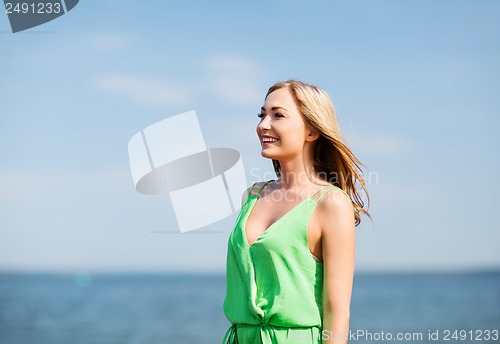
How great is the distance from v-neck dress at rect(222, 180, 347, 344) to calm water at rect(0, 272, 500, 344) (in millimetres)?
8338

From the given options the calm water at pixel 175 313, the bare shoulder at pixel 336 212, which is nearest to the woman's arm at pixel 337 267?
the bare shoulder at pixel 336 212

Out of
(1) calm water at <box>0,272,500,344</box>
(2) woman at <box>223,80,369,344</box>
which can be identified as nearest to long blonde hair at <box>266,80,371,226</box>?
(2) woman at <box>223,80,369,344</box>

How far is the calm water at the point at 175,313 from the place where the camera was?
542 inches

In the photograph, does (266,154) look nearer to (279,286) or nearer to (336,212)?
(336,212)

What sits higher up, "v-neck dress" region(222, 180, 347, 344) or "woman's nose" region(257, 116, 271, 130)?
"woman's nose" region(257, 116, 271, 130)

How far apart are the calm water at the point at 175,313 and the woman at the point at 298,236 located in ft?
27.1

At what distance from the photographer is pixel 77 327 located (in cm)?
1505

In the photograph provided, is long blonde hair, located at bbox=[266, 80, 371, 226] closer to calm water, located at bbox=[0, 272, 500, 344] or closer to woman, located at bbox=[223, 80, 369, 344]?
woman, located at bbox=[223, 80, 369, 344]

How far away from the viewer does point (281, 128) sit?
2898 mm

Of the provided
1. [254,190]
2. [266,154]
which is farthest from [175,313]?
[266,154]

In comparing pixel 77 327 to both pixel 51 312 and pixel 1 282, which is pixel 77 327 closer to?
pixel 51 312

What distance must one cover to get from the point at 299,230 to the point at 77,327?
43.2 feet

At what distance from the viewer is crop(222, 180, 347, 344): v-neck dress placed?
8.93 ft

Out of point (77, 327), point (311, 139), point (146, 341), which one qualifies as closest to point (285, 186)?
point (311, 139)
